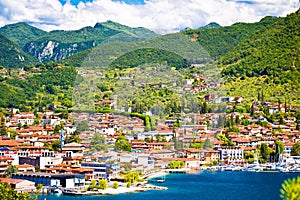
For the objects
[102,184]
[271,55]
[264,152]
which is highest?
[271,55]

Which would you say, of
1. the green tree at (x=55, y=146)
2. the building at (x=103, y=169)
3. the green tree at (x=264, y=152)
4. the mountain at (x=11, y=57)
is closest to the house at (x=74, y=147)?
the green tree at (x=55, y=146)

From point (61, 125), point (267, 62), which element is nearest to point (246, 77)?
point (267, 62)

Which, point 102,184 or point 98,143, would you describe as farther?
point 98,143

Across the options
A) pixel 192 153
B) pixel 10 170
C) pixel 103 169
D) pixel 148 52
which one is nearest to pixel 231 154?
pixel 192 153

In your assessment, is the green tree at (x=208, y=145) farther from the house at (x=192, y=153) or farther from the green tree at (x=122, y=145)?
the green tree at (x=122, y=145)

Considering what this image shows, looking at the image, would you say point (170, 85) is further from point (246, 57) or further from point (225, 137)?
point (246, 57)

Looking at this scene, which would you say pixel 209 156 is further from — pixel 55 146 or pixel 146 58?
pixel 146 58
